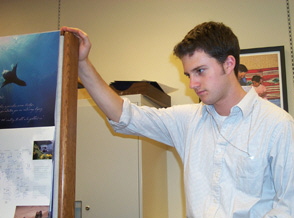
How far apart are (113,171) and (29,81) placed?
727 millimetres

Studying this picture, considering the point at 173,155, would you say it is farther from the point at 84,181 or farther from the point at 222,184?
the point at 222,184

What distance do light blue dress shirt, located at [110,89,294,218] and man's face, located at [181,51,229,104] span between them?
0.08 metres

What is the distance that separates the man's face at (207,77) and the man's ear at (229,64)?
0.07ft

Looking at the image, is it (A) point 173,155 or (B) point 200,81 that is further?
(A) point 173,155

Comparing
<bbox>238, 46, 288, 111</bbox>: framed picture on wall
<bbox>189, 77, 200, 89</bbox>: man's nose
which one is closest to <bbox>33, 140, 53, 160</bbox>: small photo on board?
<bbox>189, 77, 200, 89</bbox>: man's nose

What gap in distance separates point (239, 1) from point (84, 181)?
1299 mm

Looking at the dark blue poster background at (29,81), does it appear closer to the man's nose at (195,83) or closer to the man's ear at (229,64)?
the man's nose at (195,83)

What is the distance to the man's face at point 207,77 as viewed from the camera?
115cm

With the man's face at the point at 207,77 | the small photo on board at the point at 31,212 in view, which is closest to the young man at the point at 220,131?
the man's face at the point at 207,77

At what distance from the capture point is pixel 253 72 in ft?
5.78

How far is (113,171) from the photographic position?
1.52 metres

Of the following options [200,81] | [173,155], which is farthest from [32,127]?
[173,155]

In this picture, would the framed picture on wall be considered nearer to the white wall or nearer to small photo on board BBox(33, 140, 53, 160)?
the white wall

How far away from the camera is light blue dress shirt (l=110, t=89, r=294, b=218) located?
1004 millimetres
